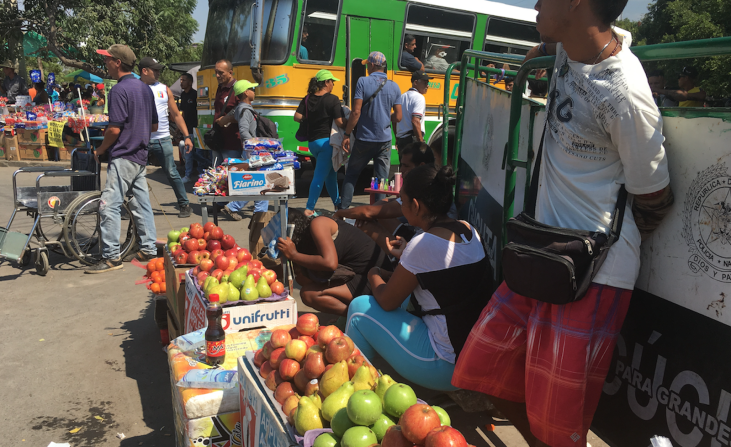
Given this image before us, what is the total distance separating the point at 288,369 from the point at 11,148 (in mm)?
14727

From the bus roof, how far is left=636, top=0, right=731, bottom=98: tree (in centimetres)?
342

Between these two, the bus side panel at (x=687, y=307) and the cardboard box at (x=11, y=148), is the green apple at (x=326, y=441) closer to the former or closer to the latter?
the bus side panel at (x=687, y=307)

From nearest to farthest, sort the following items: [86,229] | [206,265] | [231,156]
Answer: [206,265]
[86,229]
[231,156]

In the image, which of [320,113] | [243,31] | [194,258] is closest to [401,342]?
[194,258]

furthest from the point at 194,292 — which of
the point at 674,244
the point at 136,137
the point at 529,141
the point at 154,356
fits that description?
the point at 136,137

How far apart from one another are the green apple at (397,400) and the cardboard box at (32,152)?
1479cm

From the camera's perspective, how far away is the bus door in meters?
8.84

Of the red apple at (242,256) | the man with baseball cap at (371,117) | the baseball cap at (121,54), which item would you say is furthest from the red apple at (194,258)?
the man with baseball cap at (371,117)

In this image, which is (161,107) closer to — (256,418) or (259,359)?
(259,359)

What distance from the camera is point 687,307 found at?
1.80 meters

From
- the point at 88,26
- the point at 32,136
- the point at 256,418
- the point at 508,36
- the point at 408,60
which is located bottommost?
the point at 256,418

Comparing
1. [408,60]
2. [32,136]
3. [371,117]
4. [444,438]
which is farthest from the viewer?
→ [32,136]

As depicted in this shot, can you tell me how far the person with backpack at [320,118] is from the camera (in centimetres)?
707

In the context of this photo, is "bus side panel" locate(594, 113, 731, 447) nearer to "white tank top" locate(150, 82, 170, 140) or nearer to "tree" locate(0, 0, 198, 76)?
"white tank top" locate(150, 82, 170, 140)
